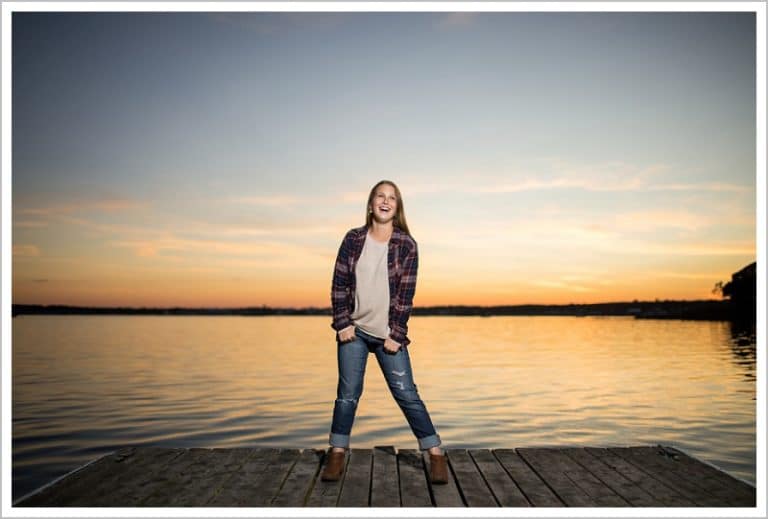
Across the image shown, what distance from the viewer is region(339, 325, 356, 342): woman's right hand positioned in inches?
218

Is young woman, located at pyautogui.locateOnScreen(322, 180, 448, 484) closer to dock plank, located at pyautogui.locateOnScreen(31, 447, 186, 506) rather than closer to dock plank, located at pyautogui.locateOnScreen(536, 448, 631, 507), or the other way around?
dock plank, located at pyautogui.locateOnScreen(536, 448, 631, 507)

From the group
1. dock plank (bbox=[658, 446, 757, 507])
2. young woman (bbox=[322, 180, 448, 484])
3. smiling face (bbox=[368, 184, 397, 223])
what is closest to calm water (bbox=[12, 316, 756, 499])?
dock plank (bbox=[658, 446, 757, 507])

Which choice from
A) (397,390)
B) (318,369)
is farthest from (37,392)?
(397,390)

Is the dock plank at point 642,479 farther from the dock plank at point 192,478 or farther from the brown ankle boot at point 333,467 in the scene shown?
the dock plank at point 192,478

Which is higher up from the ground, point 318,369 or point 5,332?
point 5,332

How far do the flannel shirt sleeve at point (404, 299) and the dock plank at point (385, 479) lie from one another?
1.11 m

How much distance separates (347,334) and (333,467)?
108 centimetres

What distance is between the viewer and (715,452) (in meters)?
10.5

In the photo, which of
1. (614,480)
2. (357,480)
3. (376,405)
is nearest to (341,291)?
(357,480)

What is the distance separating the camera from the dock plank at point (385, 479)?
5023 mm

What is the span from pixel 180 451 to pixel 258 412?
7.88m

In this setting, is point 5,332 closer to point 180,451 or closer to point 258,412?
point 180,451

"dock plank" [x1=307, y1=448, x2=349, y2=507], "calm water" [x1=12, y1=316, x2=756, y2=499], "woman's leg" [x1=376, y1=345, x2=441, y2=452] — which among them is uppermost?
"woman's leg" [x1=376, y1=345, x2=441, y2=452]

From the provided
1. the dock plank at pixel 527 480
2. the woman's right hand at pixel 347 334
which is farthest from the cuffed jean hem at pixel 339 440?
the dock plank at pixel 527 480
